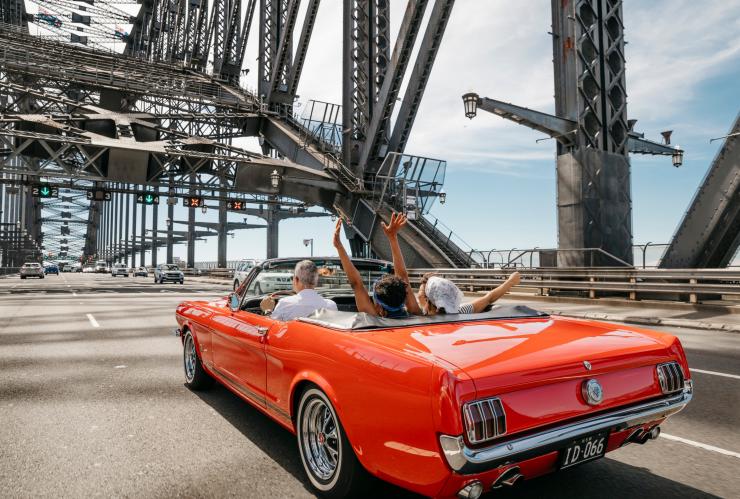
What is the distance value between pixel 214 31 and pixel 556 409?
5358 centimetres

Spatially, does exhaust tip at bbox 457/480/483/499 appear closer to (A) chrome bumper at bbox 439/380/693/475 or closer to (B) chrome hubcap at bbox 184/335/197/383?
(A) chrome bumper at bbox 439/380/693/475

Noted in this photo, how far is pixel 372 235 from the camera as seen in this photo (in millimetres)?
24172

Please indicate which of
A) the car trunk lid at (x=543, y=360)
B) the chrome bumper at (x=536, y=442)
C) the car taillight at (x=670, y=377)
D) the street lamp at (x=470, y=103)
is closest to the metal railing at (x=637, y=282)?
the street lamp at (x=470, y=103)

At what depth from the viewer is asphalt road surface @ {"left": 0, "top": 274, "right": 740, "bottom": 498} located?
2943 mm

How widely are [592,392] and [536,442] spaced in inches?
16.5

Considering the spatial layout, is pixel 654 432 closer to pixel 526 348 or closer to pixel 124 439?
pixel 526 348

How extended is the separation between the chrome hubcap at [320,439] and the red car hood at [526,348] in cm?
54

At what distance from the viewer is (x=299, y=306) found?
3572mm

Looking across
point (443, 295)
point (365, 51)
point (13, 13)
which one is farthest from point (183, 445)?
point (13, 13)

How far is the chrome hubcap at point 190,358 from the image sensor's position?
205 inches

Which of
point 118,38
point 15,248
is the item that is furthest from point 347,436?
point 15,248

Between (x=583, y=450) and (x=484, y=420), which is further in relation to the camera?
(x=583, y=450)

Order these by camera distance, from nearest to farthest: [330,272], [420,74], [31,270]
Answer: [330,272] → [420,74] → [31,270]

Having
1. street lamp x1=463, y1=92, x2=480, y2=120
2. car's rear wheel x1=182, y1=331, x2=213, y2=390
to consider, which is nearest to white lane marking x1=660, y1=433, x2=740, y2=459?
car's rear wheel x1=182, y1=331, x2=213, y2=390
